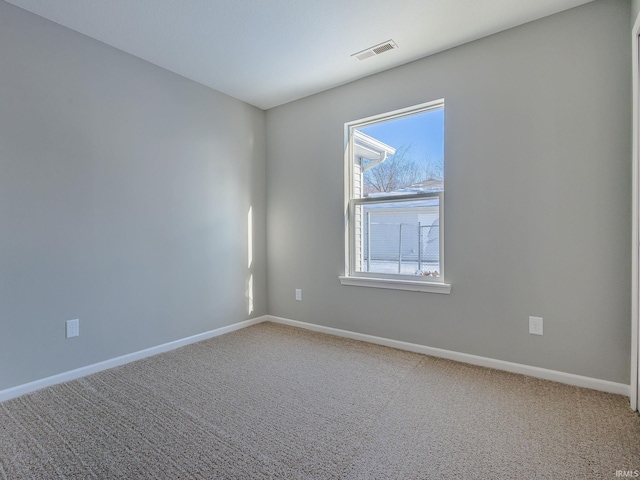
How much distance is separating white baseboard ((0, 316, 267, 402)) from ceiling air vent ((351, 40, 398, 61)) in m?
2.92

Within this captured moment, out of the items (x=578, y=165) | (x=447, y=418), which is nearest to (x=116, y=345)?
(x=447, y=418)

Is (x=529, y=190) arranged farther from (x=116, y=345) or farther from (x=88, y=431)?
(x=116, y=345)

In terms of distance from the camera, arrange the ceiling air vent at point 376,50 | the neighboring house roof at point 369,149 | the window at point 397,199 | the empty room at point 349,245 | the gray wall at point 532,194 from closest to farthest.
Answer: the empty room at point 349,245
the gray wall at point 532,194
the ceiling air vent at point 376,50
the window at point 397,199
the neighboring house roof at point 369,149

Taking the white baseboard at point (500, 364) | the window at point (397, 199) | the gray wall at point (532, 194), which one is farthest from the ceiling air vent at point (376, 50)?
the white baseboard at point (500, 364)

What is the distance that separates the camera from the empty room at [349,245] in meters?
1.67

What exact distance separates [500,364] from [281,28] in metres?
3.00

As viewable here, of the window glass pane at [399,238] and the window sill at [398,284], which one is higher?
the window glass pane at [399,238]

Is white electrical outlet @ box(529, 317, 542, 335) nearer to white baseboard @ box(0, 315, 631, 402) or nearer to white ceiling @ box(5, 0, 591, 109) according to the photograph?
white baseboard @ box(0, 315, 631, 402)

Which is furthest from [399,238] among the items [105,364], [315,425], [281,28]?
[105,364]

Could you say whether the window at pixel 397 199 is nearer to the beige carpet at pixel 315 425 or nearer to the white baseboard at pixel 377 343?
the white baseboard at pixel 377 343

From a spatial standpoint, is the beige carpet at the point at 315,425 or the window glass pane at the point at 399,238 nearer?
the beige carpet at the point at 315,425

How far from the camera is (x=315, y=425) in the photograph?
5.76 feet

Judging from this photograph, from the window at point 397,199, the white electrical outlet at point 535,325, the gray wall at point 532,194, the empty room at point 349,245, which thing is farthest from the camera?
the window at point 397,199

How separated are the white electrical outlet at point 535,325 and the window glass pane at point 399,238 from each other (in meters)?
0.74
